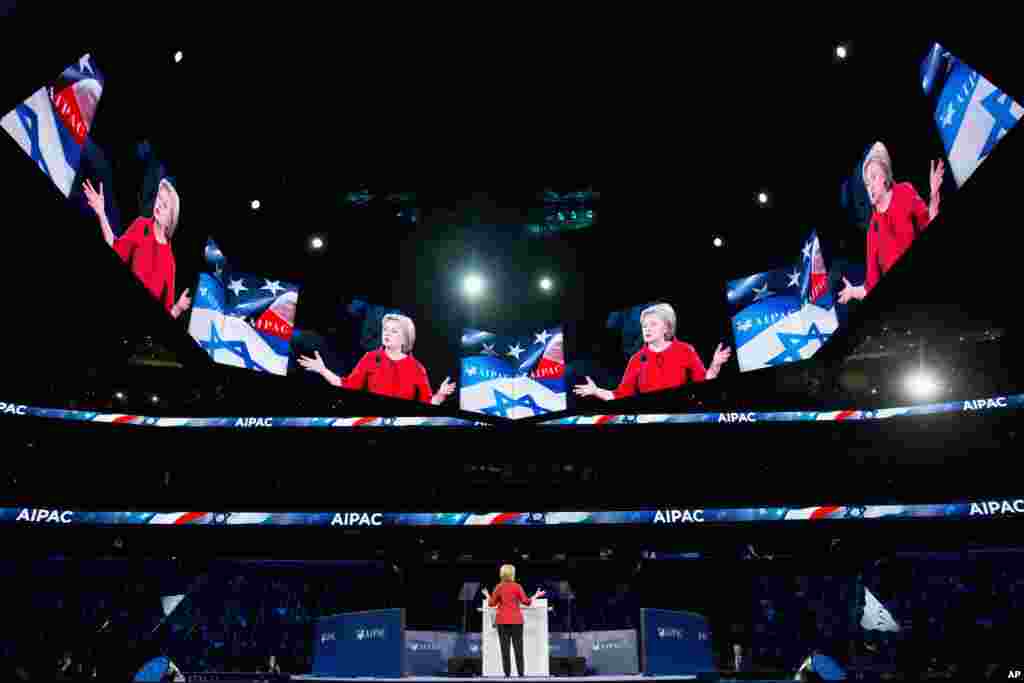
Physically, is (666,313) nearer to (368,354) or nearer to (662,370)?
(662,370)

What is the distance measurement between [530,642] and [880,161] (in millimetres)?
9901

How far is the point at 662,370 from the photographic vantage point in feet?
59.8

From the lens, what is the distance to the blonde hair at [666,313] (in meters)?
18.4

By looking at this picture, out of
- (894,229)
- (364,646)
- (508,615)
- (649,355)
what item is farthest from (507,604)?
(649,355)

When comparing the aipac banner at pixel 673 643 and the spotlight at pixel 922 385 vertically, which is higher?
the spotlight at pixel 922 385

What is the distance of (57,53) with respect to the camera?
717cm

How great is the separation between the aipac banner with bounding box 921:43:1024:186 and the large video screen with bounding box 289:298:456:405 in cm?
1250

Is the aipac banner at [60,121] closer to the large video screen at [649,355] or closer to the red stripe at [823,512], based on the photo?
the large video screen at [649,355]

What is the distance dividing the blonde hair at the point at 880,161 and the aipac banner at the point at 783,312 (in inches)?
103

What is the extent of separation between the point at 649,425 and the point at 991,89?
14.4 m

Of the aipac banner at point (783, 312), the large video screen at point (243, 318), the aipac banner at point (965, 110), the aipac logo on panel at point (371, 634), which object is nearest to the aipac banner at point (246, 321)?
the large video screen at point (243, 318)

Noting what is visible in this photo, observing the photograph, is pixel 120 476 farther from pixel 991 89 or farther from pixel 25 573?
pixel 991 89

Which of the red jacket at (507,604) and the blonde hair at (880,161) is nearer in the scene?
the red jacket at (507,604)

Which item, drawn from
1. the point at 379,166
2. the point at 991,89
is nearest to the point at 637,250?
the point at 379,166
